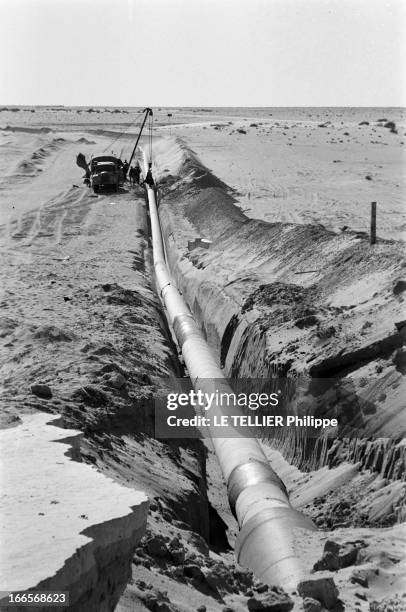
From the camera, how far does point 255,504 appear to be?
1193cm

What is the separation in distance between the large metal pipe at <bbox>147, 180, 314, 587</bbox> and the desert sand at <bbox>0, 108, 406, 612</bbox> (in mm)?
304

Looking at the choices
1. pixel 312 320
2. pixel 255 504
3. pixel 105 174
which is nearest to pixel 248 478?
pixel 255 504

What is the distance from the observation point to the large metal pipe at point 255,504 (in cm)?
1031

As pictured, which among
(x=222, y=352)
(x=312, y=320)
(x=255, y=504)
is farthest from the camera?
(x=222, y=352)

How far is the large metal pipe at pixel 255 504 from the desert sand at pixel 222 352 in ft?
1.00

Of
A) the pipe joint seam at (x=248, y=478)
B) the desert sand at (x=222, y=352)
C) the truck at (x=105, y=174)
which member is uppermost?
the truck at (x=105, y=174)

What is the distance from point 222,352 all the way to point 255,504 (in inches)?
304

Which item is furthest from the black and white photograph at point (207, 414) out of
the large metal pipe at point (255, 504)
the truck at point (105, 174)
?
the truck at point (105, 174)

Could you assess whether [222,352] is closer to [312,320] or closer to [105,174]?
[312,320]

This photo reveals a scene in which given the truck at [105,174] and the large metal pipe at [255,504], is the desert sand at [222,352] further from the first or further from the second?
the truck at [105,174]

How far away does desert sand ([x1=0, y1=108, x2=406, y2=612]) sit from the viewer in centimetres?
964

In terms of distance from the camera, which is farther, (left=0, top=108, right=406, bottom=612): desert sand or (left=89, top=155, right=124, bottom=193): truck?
(left=89, top=155, right=124, bottom=193): truck

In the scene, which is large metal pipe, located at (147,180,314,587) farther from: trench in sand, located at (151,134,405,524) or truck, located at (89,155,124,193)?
truck, located at (89,155,124,193)

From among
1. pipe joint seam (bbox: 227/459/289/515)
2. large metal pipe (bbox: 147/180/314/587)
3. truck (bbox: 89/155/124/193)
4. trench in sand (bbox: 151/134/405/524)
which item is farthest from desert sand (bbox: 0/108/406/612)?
truck (bbox: 89/155/124/193)
